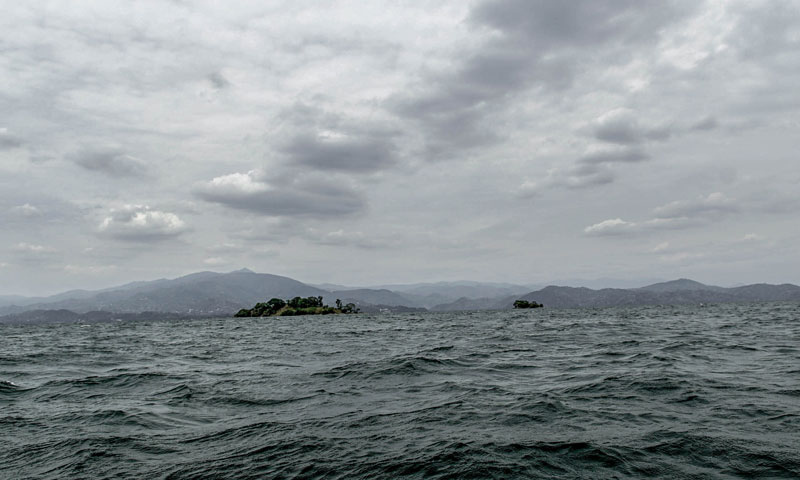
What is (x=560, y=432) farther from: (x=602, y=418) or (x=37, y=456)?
(x=37, y=456)

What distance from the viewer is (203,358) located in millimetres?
36594

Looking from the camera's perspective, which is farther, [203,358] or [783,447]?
[203,358]

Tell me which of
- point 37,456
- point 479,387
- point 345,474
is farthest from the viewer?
point 479,387

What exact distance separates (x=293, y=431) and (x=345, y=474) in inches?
169

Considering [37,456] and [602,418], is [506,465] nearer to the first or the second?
[602,418]

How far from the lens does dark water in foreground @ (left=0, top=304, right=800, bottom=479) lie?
36.9 feet

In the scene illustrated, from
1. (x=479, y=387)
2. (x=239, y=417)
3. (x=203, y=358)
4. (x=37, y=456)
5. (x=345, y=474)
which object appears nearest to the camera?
(x=345, y=474)

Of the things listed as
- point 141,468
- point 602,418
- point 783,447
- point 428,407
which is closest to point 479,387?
point 428,407

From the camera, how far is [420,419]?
15484mm

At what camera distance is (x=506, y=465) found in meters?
11.0

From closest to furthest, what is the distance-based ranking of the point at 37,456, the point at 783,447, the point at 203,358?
the point at 783,447
the point at 37,456
the point at 203,358

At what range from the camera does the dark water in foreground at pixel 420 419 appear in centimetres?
1125

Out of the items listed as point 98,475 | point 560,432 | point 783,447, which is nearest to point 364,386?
point 560,432

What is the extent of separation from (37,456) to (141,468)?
12.2 ft
